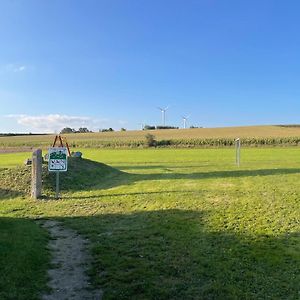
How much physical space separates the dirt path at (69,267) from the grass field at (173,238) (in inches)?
7.1

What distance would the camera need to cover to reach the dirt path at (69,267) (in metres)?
6.09

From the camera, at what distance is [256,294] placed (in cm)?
598

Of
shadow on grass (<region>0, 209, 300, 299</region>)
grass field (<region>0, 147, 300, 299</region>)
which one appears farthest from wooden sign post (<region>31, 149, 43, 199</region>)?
shadow on grass (<region>0, 209, 300, 299</region>)

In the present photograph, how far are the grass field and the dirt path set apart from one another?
0.59 ft

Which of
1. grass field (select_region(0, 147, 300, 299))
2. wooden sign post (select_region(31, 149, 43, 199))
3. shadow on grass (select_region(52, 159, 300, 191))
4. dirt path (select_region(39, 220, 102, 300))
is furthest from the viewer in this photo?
shadow on grass (select_region(52, 159, 300, 191))

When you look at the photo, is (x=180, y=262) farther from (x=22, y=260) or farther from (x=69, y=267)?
(x=22, y=260)

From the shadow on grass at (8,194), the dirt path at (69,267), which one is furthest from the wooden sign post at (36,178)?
the dirt path at (69,267)

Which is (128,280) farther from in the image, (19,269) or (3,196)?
(3,196)

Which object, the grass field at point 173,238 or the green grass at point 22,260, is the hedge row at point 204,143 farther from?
the green grass at point 22,260

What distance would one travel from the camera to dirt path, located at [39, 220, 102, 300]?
6.09 metres

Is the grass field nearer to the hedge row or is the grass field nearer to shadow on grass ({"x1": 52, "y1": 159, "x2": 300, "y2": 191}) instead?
shadow on grass ({"x1": 52, "y1": 159, "x2": 300, "y2": 191})

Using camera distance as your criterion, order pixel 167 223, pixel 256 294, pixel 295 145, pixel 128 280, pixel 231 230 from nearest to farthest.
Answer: pixel 256 294
pixel 128 280
pixel 231 230
pixel 167 223
pixel 295 145

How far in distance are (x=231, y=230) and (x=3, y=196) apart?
10568mm

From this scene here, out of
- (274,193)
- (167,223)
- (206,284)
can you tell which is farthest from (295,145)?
(206,284)
